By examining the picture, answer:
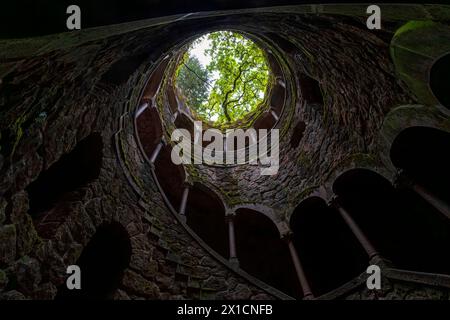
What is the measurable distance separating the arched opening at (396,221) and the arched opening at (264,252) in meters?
2.04

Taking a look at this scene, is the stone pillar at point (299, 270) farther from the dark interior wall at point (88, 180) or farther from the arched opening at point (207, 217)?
the arched opening at point (207, 217)

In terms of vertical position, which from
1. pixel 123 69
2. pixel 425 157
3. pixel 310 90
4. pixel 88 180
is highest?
pixel 310 90

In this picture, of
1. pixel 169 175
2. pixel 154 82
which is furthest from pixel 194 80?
pixel 169 175

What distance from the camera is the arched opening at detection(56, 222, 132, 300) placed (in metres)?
4.62

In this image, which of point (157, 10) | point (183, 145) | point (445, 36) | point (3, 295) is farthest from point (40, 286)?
point (183, 145)

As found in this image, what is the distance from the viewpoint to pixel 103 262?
508 cm

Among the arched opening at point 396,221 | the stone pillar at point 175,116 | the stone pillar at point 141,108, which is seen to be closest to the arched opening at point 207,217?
the stone pillar at point 141,108

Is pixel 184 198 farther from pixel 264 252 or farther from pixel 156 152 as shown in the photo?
pixel 264 252

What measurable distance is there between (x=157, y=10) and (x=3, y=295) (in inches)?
122

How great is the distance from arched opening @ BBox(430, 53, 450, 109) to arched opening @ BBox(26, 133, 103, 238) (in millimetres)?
5417

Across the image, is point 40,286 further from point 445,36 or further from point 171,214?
point 445,36

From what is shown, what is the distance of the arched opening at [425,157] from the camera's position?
212 inches

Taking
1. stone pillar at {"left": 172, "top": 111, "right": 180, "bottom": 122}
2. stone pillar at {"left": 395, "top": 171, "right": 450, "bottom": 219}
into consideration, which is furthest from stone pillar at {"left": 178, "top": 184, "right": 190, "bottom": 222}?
stone pillar at {"left": 395, "top": 171, "right": 450, "bottom": 219}

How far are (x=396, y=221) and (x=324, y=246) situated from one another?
1.79 m
